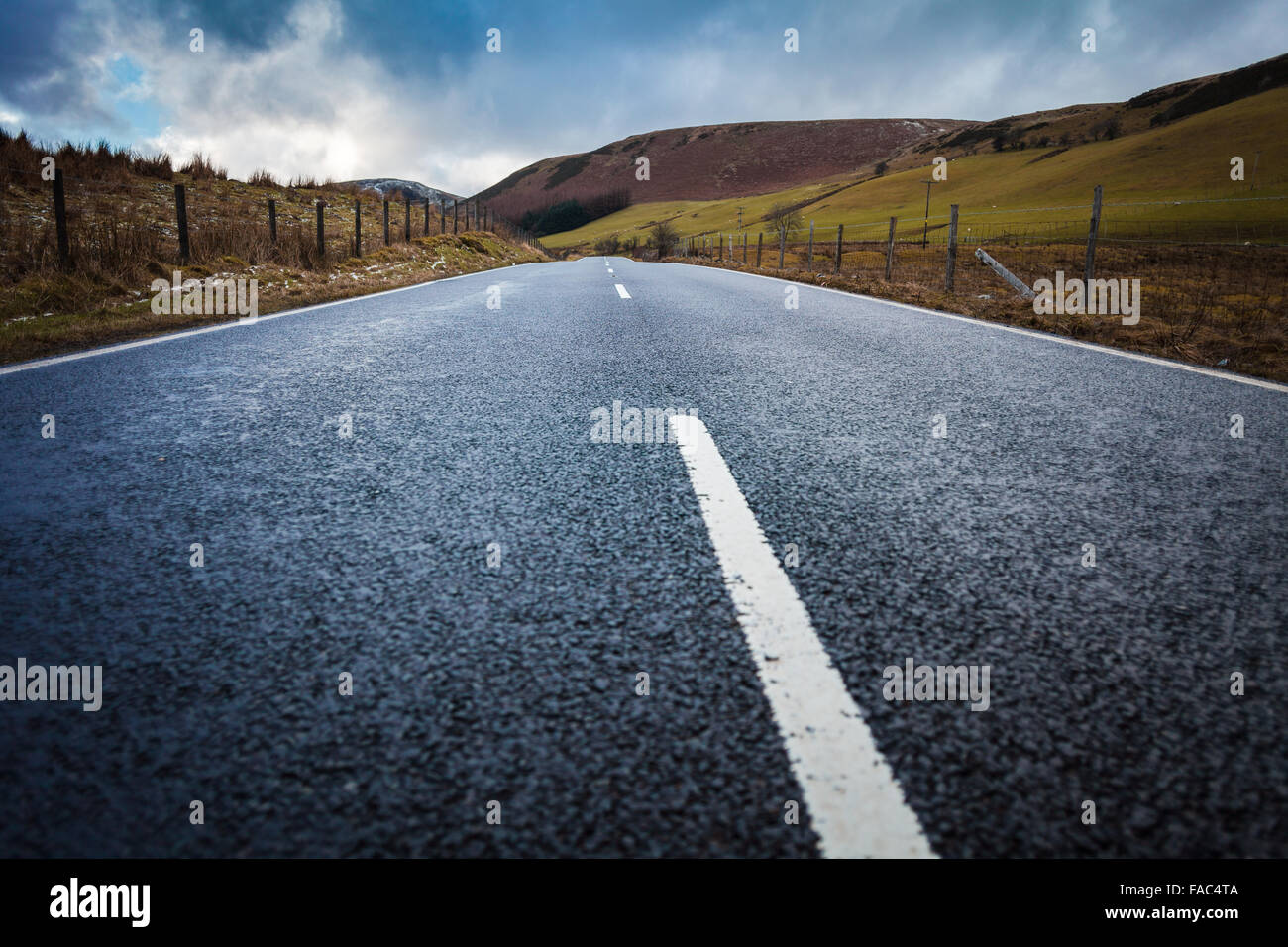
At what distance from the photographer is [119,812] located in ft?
3.58

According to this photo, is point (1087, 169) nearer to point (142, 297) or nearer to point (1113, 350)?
point (1113, 350)

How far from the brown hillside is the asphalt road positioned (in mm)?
117822

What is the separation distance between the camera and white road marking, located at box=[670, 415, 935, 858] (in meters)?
1.06

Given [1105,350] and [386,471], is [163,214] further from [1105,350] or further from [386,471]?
[1105,350]

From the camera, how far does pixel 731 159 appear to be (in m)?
131

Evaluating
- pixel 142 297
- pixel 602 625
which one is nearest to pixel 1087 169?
pixel 142 297

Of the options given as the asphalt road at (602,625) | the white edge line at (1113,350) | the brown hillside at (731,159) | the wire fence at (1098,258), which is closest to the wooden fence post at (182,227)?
the asphalt road at (602,625)

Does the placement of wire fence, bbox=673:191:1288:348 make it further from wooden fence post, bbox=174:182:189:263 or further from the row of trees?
the row of trees

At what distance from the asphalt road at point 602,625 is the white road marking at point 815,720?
3 centimetres

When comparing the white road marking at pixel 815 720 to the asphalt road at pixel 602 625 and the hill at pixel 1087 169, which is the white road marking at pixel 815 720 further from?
the hill at pixel 1087 169

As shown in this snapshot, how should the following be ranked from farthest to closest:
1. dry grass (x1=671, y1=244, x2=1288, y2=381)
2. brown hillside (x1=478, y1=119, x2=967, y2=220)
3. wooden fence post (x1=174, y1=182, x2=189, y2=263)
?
brown hillside (x1=478, y1=119, x2=967, y2=220) < wooden fence post (x1=174, y1=182, x2=189, y2=263) < dry grass (x1=671, y1=244, x2=1288, y2=381)

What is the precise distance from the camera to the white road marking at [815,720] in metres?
1.06

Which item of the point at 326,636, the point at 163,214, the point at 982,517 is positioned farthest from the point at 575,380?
the point at 163,214

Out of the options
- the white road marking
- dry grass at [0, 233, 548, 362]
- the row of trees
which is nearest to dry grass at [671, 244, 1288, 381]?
the white road marking
